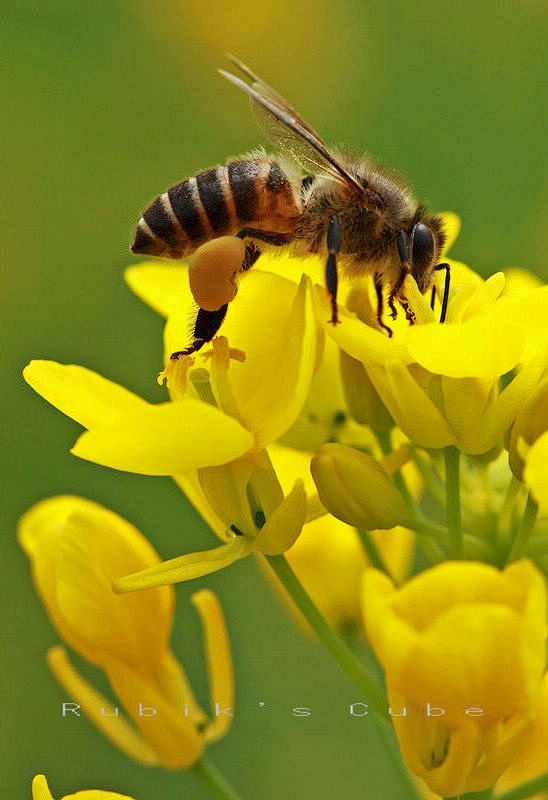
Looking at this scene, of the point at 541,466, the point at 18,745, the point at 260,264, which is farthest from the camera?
the point at 18,745

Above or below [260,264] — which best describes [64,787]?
below

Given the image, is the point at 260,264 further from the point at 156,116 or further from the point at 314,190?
the point at 156,116

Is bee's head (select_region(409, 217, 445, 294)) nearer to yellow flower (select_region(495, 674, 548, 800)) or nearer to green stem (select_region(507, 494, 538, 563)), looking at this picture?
green stem (select_region(507, 494, 538, 563))

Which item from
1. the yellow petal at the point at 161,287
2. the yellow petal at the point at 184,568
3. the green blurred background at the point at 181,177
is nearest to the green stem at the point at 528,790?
the yellow petal at the point at 184,568

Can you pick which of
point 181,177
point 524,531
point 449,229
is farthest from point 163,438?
point 181,177

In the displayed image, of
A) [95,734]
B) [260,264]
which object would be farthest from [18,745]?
[260,264]

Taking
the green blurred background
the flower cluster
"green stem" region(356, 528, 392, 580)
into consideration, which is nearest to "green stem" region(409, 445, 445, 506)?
the flower cluster
